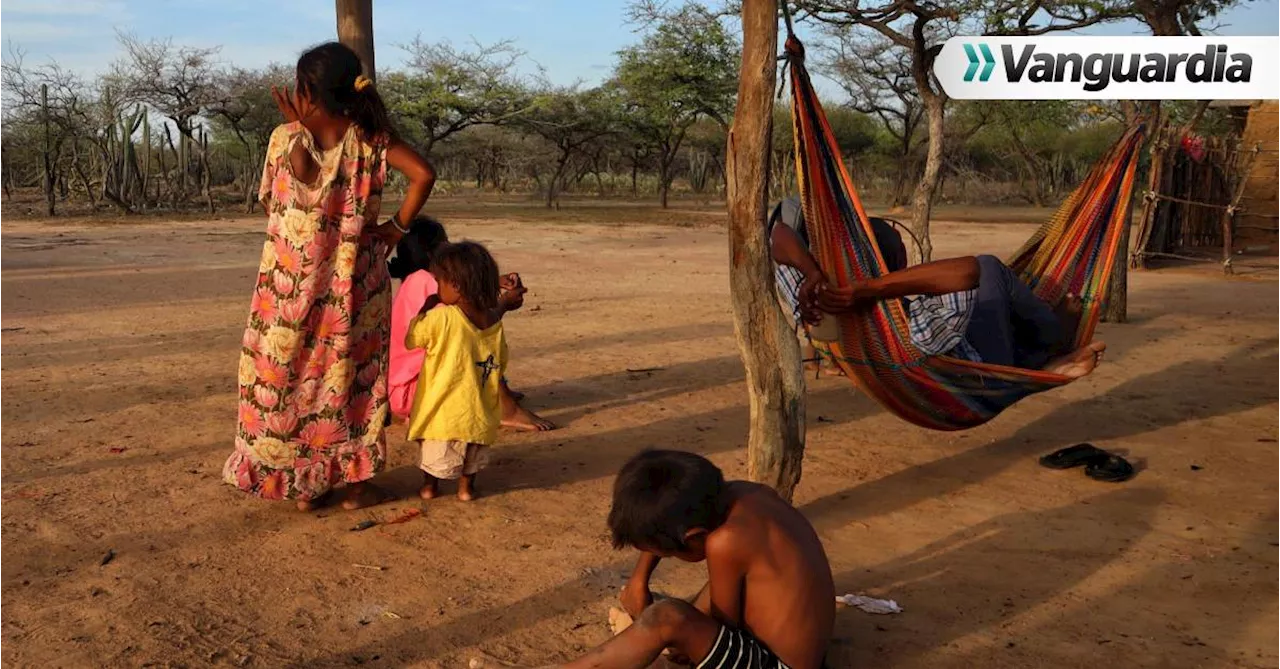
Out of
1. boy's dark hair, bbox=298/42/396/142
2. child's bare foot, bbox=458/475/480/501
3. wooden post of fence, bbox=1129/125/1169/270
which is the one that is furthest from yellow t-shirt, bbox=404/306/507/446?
wooden post of fence, bbox=1129/125/1169/270

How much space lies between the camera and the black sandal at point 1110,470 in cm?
421

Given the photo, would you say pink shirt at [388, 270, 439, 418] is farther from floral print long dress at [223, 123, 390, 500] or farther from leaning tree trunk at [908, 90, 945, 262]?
leaning tree trunk at [908, 90, 945, 262]

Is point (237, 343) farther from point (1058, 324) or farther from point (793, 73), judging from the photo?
point (1058, 324)

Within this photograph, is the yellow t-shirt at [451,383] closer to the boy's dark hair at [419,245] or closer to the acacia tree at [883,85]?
the boy's dark hair at [419,245]

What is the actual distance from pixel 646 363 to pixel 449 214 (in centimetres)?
1755

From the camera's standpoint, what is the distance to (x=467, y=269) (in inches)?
150

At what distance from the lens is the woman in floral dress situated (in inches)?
135

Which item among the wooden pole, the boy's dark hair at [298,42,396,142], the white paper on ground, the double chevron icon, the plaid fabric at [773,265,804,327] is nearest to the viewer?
the white paper on ground

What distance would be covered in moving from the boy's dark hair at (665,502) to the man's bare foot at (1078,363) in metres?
2.18

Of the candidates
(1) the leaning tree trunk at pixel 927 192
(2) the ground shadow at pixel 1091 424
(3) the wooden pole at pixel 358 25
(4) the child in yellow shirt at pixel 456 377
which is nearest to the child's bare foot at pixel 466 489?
(4) the child in yellow shirt at pixel 456 377

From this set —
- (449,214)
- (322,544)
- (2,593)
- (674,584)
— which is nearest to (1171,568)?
(674,584)

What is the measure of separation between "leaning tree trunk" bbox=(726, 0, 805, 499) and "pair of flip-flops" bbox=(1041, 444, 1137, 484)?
1.43m

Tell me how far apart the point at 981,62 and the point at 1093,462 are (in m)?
5.49

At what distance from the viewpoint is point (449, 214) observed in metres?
23.1
